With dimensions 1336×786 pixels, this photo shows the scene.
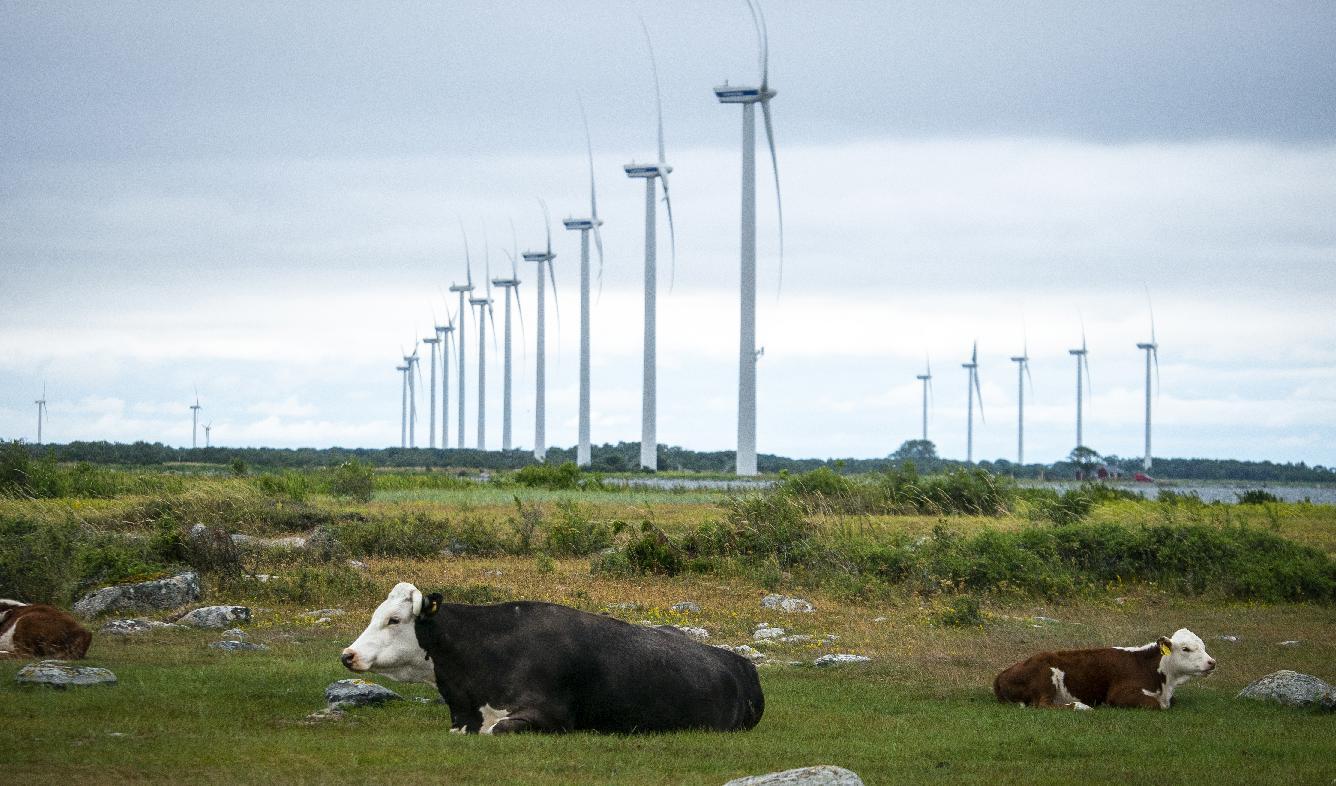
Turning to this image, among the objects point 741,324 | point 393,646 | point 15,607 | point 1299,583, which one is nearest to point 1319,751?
point 393,646

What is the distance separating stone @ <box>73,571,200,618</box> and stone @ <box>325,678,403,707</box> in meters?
9.05

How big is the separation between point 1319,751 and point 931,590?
44.6 ft

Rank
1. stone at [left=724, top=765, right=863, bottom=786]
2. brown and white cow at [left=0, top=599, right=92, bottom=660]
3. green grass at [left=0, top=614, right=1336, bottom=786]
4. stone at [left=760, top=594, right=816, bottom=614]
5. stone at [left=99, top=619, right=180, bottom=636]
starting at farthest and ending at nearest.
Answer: stone at [left=760, top=594, right=816, bottom=614], stone at [left=99, top=619, right=180, bottom=636], brown and white cow at [left=0, top=599, right=92, bottom=660], green grass at [left=0, top=614, right=1336, bottom=786], stone at [left=724, top=765, right=863, bottom=786]

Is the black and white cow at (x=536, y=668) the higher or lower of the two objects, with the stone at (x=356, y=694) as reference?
higher

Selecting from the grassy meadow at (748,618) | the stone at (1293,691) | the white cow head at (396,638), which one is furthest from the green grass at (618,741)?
the white cow head at (396,638)

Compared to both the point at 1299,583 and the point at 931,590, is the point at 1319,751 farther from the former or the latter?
the point at 1299,583

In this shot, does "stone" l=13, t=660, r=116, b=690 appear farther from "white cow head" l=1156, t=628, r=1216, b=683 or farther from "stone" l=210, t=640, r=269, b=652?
"white cow head" l=1156, t=628, r=1216, b=683

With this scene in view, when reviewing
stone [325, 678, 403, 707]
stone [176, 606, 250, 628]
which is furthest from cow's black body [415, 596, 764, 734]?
stone [176, 606, 250, 628]

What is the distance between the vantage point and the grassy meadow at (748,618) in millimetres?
11367

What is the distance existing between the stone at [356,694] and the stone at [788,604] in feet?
34.9

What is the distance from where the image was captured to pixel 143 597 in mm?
22266

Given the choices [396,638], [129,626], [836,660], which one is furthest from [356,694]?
[129,626]

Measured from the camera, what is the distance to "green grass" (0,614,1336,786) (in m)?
10.7

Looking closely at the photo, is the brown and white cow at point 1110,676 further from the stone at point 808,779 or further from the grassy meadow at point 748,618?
the stone at point 808,779
